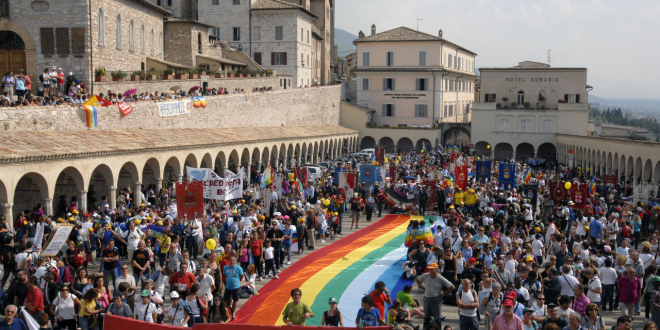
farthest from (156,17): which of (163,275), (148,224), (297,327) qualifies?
(297,327)

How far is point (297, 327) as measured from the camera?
9.01m

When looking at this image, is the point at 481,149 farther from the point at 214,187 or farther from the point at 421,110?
the point at 214,187

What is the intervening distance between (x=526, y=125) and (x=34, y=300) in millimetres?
49760

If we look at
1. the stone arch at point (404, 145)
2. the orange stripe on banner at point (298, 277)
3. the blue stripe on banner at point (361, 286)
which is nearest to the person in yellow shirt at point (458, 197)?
the orange stripe on banner at point (298, 277)

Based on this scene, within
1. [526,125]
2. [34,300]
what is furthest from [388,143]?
[34,300]

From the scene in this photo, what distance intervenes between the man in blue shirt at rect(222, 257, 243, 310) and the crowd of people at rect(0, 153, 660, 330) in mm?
22

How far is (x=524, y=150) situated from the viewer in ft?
185

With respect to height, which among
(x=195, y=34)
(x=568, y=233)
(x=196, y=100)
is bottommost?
(x=568, y=233)

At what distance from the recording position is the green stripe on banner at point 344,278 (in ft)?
41.6

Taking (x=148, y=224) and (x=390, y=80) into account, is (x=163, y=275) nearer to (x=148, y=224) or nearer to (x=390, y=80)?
(x=148, y=224)

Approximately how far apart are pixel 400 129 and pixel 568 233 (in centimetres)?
3909

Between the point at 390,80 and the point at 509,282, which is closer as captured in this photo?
the point at 509,282

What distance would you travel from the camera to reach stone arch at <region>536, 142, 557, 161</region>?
180 ft

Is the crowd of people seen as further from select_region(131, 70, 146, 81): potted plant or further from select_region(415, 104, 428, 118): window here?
select_region(415, 104, 428, 118): window
